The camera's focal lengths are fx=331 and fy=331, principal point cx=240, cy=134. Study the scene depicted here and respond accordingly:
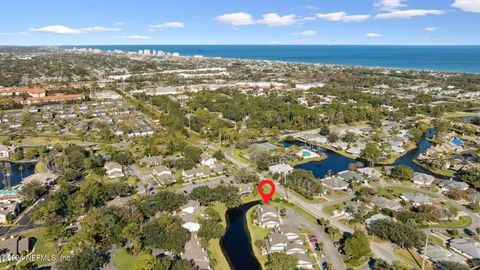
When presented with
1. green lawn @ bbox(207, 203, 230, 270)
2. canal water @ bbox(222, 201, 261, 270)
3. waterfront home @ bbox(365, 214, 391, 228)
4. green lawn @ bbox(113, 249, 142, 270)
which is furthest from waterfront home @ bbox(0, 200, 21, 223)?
waterfront home @ bbox(365, 214, 391, 228)

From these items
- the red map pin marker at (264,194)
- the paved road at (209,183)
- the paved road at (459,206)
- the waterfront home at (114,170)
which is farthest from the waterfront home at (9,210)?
the paved road at (459,206)

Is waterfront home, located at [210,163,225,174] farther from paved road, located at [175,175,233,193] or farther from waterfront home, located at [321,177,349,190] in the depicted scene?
waterfront home, located at [321,177,349,190]

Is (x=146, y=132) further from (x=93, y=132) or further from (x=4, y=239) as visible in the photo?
(x=4, y=239)

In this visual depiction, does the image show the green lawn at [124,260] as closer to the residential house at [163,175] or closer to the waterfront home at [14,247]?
the waterfront home at [14,247]

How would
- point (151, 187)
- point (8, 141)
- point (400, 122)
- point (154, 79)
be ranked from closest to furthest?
point (151, 187) → point (8, 141) → point (400, 122) → point (154, 79)

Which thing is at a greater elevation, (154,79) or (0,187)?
(154,79)

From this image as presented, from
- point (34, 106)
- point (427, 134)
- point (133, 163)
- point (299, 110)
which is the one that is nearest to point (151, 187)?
point (133, 163)
